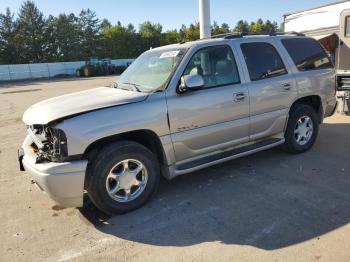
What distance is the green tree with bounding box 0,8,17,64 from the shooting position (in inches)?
2643

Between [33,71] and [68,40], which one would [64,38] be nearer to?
[68,40]

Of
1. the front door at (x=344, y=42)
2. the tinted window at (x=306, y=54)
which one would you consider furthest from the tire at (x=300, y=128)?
the front door at (x=344, y=42)

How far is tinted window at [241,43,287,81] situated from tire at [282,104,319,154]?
72 centimetres

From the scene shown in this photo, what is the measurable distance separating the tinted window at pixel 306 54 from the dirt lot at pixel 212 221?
5.05 ft

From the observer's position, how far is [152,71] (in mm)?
4934

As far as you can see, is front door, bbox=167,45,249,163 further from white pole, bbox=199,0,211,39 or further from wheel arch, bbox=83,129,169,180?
white pole, bbox=199,0,211,39

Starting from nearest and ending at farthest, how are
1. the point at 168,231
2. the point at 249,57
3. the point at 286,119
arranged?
1. the point at 168,231
2. the point at 249,57
3. the point at 286,119

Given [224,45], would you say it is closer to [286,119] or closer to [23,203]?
[286,119]

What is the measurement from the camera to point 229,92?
4801mm

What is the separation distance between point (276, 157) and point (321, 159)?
673 mm

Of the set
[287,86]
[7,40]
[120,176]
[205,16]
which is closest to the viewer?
[120,176]

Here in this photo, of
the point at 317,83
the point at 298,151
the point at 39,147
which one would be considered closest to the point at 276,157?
the point at 298,151

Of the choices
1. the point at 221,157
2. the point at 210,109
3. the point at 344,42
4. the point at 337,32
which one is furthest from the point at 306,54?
the point at 337,32

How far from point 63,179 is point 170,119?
1.39m
